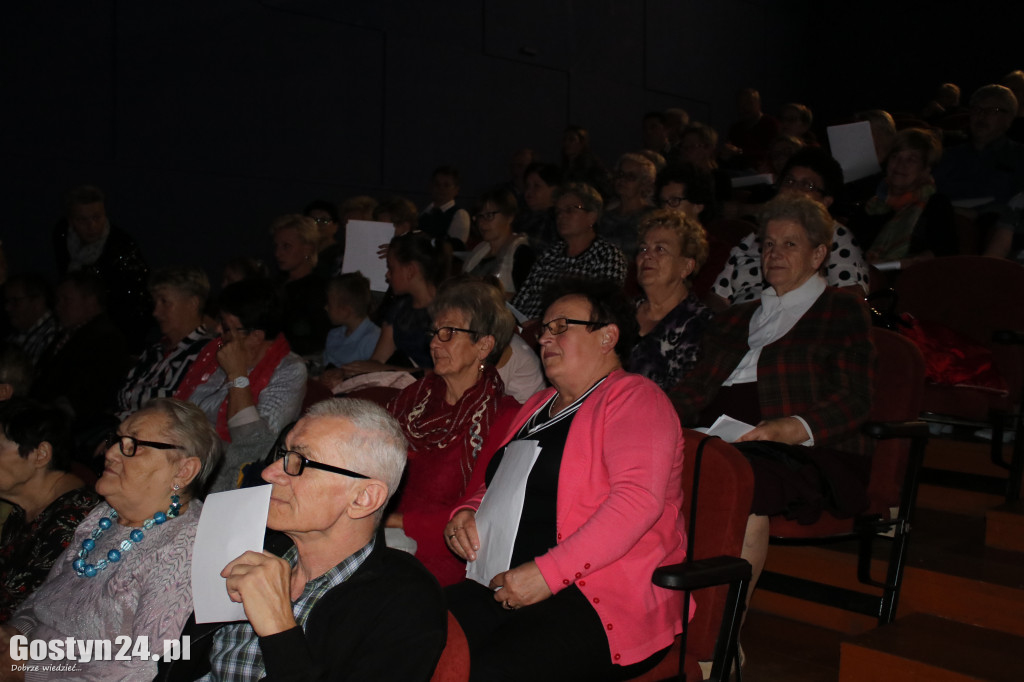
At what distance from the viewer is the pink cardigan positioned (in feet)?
6.18

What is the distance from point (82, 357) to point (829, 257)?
10.9 feet

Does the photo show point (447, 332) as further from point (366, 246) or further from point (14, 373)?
point (366, 246)

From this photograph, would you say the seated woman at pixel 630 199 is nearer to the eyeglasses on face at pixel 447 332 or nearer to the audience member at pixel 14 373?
the eyeglasses on face at pixel 447 332

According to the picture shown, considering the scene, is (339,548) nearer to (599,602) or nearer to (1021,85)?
(599,602)

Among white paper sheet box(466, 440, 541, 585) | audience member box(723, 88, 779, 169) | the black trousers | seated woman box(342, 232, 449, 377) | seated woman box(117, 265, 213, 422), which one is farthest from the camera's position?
audience member box(723, 88, 779, 169)

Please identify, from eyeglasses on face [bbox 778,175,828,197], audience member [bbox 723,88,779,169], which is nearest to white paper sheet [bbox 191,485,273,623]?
eyeglasses on face [bbox 778,175,828,197]

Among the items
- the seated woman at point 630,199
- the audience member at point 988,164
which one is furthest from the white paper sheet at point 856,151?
the seated woman at point 630,199

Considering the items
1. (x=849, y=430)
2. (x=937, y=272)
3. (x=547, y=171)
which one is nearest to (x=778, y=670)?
(x=849, y=430)

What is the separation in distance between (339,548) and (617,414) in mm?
717

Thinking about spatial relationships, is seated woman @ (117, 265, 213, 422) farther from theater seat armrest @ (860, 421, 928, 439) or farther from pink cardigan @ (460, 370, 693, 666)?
theater seat armrest @ (860, 421, 928, 439)

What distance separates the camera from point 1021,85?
5.59 m

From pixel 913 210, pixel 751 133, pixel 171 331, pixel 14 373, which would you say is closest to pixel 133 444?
pixel 171 331

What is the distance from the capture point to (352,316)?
4.55m

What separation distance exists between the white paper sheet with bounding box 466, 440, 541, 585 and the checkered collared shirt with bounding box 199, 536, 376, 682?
18.5 inches
